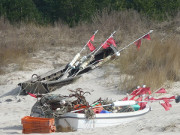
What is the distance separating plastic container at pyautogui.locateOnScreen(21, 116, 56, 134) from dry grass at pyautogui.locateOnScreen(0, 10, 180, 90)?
4366 mm

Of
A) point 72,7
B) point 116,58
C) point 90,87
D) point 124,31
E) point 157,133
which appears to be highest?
point 72,7

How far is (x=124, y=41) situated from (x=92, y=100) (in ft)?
20.9

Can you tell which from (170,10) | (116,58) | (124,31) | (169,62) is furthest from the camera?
(170,10)

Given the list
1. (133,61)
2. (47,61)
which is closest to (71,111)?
(133,61)

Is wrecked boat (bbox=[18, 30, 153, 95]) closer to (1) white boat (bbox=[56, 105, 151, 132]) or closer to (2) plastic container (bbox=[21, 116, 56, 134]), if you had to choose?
(2) plastic container (bbox=[21, 116, 56, 134])

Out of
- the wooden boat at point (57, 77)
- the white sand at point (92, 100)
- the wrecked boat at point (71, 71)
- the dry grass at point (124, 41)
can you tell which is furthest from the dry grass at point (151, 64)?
the wooden boat at point (57, 77)

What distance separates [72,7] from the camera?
80.7ft

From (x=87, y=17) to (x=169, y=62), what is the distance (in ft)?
33.7

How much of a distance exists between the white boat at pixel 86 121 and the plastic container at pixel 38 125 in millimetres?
264

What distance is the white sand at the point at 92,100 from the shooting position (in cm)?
865

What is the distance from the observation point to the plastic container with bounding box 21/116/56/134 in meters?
8.91

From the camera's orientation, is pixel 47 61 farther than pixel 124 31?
No

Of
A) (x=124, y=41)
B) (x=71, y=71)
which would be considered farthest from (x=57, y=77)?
(x=124, y=41)

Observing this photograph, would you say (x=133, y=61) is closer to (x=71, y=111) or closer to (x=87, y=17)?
(x=71, y=111)
